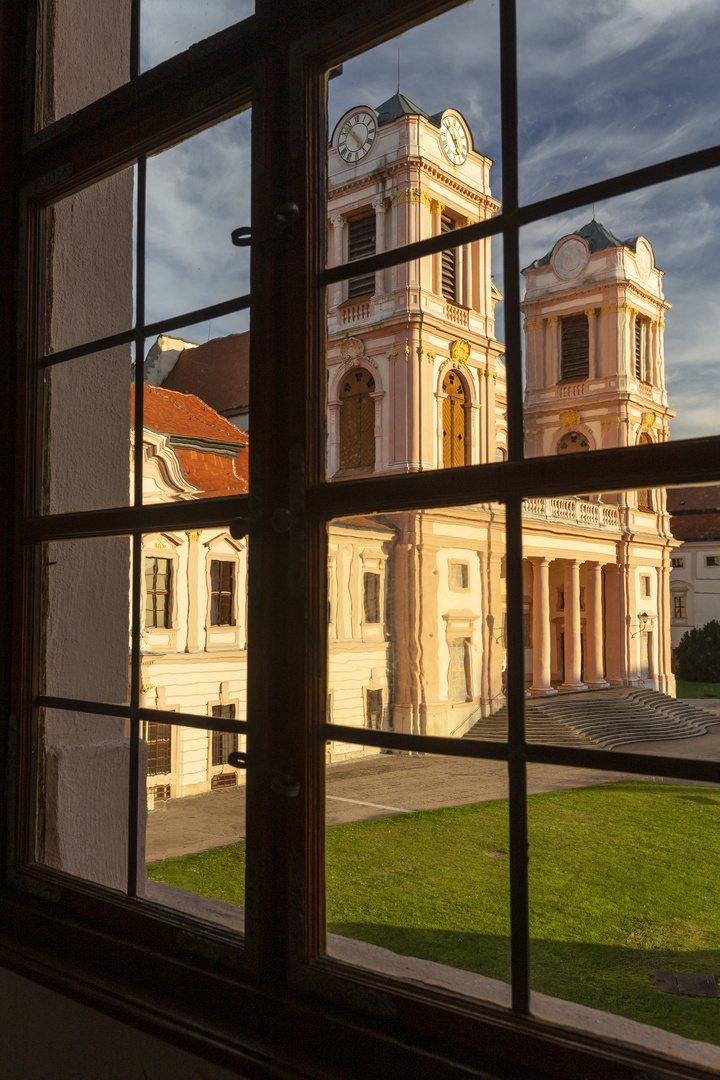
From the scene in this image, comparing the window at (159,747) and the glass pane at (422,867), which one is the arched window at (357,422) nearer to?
the window at (159,747)

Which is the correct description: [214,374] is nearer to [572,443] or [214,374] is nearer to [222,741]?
[222,741]

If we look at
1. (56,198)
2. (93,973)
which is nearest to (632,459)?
(93,973)

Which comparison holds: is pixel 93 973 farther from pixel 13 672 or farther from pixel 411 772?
pixel 411 772

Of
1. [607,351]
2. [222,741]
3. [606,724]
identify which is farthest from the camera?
[606,724]

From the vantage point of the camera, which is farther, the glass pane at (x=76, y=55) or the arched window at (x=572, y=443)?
the glass pane at (x=76, y=55)

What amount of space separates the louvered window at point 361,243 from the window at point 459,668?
22.3 feet

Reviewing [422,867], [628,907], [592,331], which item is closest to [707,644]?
[592,331]

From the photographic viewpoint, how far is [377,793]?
21.7m

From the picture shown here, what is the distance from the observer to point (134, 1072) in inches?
38.8

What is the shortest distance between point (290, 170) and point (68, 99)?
72 cm

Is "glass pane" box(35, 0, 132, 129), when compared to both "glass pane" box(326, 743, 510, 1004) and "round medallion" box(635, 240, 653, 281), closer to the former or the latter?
"round medallion" box(635, 240, 653, 281)

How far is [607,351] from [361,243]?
1347cm

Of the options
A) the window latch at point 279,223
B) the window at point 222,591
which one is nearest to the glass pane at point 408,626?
the window at point 222,591

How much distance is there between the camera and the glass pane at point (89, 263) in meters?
1.45
